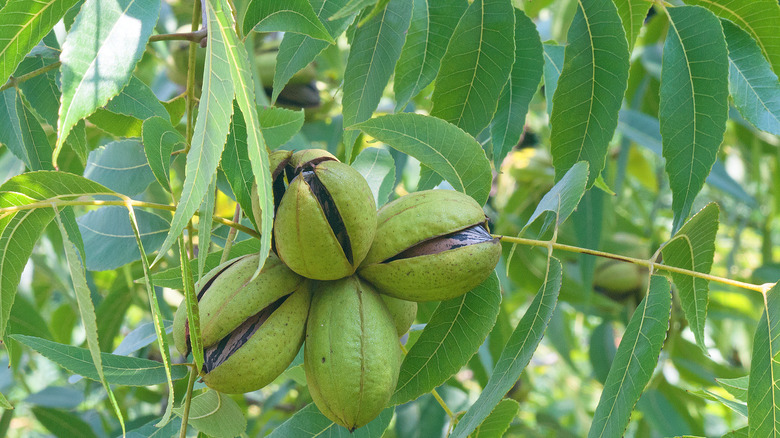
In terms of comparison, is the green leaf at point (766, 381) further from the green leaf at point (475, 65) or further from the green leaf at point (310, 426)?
the green leaf at point (310, 426)

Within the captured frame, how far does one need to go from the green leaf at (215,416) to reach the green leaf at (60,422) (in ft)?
4.51

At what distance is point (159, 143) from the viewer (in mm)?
1171

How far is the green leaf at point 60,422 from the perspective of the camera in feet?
7.72

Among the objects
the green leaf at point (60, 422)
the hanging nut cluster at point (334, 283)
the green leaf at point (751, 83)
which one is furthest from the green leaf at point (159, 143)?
the green leaf at point (60, 422)

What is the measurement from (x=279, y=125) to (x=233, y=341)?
0.49 meters

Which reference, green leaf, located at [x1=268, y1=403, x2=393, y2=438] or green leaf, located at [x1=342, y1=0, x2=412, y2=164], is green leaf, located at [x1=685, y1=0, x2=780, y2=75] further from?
green leaf, located at [x1=268, y1=403, x2=393, y2=438]

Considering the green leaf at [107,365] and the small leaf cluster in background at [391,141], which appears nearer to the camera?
the small leaf cluster in background at [391,141]

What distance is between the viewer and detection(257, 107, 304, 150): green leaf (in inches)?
53.7

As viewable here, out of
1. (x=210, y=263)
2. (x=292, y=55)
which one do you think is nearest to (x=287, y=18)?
(x=292, y=55)

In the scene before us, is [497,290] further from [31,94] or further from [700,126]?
[31,94]

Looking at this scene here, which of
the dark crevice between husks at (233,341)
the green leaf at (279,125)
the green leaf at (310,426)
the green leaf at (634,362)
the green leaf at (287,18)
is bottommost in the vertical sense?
the green leaf at (310,426)

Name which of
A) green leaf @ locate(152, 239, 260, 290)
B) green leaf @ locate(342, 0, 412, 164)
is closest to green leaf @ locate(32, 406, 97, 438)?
green leaf @ locate(152, 239, 260, 290)

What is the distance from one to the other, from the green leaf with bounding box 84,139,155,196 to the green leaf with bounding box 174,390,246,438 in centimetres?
60

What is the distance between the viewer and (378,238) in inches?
44.2
